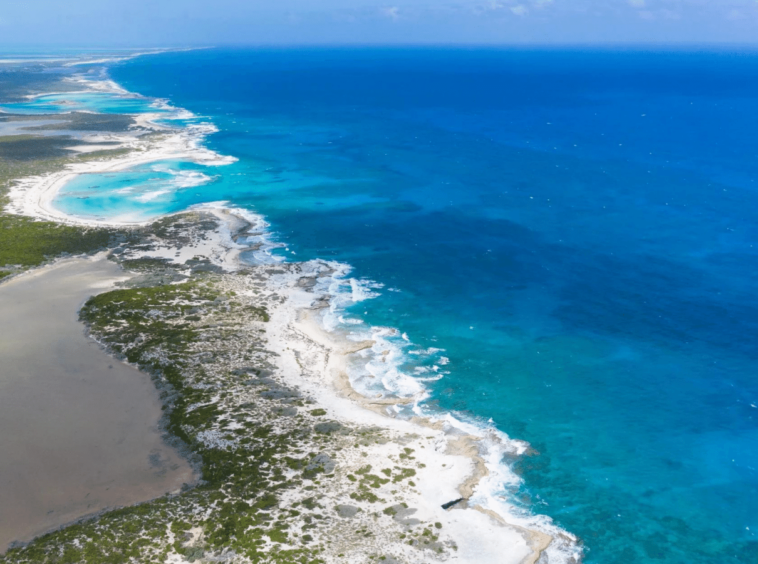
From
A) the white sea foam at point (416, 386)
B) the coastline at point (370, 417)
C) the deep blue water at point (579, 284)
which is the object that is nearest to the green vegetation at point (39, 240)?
the coastline at point (370, 417)

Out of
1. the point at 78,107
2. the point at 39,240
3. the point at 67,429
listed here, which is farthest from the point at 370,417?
the point at 78,107

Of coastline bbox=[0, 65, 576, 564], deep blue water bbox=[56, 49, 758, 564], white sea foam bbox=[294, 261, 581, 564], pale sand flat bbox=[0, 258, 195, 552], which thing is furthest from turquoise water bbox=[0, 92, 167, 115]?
white sea foam bbox=[294, 261, 581, 564]

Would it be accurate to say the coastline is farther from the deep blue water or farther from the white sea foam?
the deep blue water

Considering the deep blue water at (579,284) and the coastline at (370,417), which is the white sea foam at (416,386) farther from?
the deep blue water at (579,284)

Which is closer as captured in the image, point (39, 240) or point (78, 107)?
point (39, 240)

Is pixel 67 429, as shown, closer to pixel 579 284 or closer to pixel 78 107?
pixel 579 284
